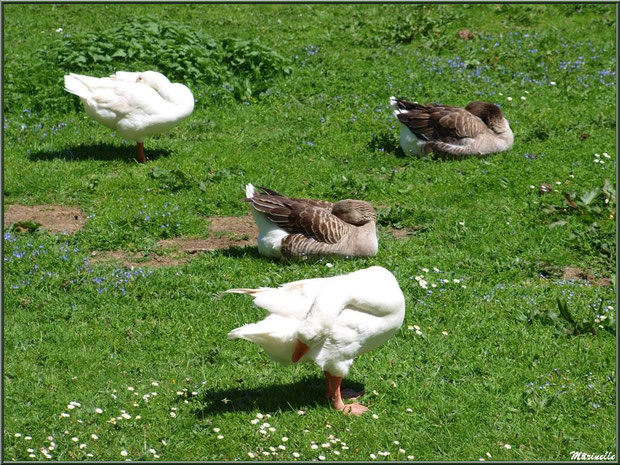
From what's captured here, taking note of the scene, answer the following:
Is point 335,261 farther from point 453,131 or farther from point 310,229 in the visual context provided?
point 453,131

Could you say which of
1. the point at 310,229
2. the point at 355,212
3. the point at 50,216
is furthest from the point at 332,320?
the point at 50,216

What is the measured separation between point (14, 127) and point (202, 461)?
29.4ft

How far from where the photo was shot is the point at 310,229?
9.16 m

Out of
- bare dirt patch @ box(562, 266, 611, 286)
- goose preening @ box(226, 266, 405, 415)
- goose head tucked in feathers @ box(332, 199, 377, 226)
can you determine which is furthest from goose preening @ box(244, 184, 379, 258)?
goose preening @ box(226, 266, 405, 415)

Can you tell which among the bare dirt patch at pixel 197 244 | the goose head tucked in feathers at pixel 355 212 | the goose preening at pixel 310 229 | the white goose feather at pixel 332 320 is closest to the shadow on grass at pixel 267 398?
the white goose feather at pixel 332 320

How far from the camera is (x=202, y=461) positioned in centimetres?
595

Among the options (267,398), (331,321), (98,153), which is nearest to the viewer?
(331,321)

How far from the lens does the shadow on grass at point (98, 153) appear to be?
12.4 meters

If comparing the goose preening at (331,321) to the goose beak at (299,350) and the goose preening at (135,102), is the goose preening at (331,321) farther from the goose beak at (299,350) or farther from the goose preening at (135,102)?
the goose preening at (135,102)

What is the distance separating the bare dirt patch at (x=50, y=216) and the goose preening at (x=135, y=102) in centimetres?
173

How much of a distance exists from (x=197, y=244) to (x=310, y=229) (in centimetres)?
160

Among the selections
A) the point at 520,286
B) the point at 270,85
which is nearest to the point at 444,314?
the point at 520,286

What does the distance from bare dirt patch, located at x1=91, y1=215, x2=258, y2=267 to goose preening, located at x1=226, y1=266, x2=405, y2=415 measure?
3.37m

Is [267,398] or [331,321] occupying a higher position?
[331,321]
